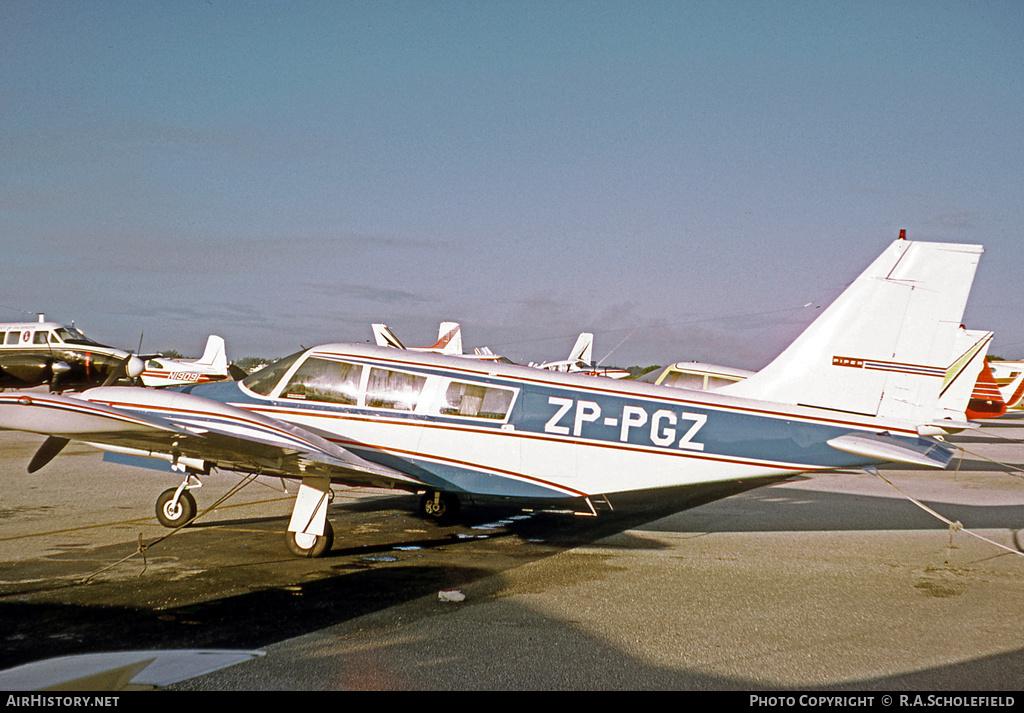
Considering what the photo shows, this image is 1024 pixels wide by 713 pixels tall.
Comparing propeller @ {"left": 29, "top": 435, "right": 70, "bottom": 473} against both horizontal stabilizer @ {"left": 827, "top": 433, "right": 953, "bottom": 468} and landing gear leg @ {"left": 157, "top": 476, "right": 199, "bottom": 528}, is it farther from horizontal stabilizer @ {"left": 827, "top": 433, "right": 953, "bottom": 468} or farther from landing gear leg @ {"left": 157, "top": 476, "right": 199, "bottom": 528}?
horizontal stabilizer @ {"left": 827, "top": 433, "right": 953, "bottom": 468}

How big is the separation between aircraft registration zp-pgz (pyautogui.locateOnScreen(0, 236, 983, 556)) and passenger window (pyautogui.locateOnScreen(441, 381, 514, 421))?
2 cm

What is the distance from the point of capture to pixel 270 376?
29.5 feet

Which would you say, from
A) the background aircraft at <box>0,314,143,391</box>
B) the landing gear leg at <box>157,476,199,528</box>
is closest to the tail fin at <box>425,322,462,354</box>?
the background aircraft at <box>0,314,143,391</box>

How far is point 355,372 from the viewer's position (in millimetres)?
8594

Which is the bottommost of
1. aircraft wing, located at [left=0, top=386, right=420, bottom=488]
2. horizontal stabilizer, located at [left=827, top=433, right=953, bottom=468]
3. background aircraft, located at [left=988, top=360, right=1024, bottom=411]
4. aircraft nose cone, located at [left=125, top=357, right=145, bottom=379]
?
aircraft nose cone, located at [left=125, top=357, right=145, bottom=379]

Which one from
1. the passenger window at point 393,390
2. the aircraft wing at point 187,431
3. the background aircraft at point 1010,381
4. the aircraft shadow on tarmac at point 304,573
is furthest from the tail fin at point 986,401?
the aircraft wing at point 187,431

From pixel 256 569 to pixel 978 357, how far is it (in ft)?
49.3

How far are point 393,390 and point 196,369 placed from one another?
2636 cm

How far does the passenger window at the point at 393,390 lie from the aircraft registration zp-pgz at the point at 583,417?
0.05 feet

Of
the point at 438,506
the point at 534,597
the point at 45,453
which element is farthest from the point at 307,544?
the point at 45,453

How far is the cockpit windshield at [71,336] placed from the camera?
26.7 m

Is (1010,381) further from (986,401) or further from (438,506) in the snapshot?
(438,506)

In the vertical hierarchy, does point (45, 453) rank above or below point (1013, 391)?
below

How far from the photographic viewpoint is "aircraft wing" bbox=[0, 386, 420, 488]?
6312mm
